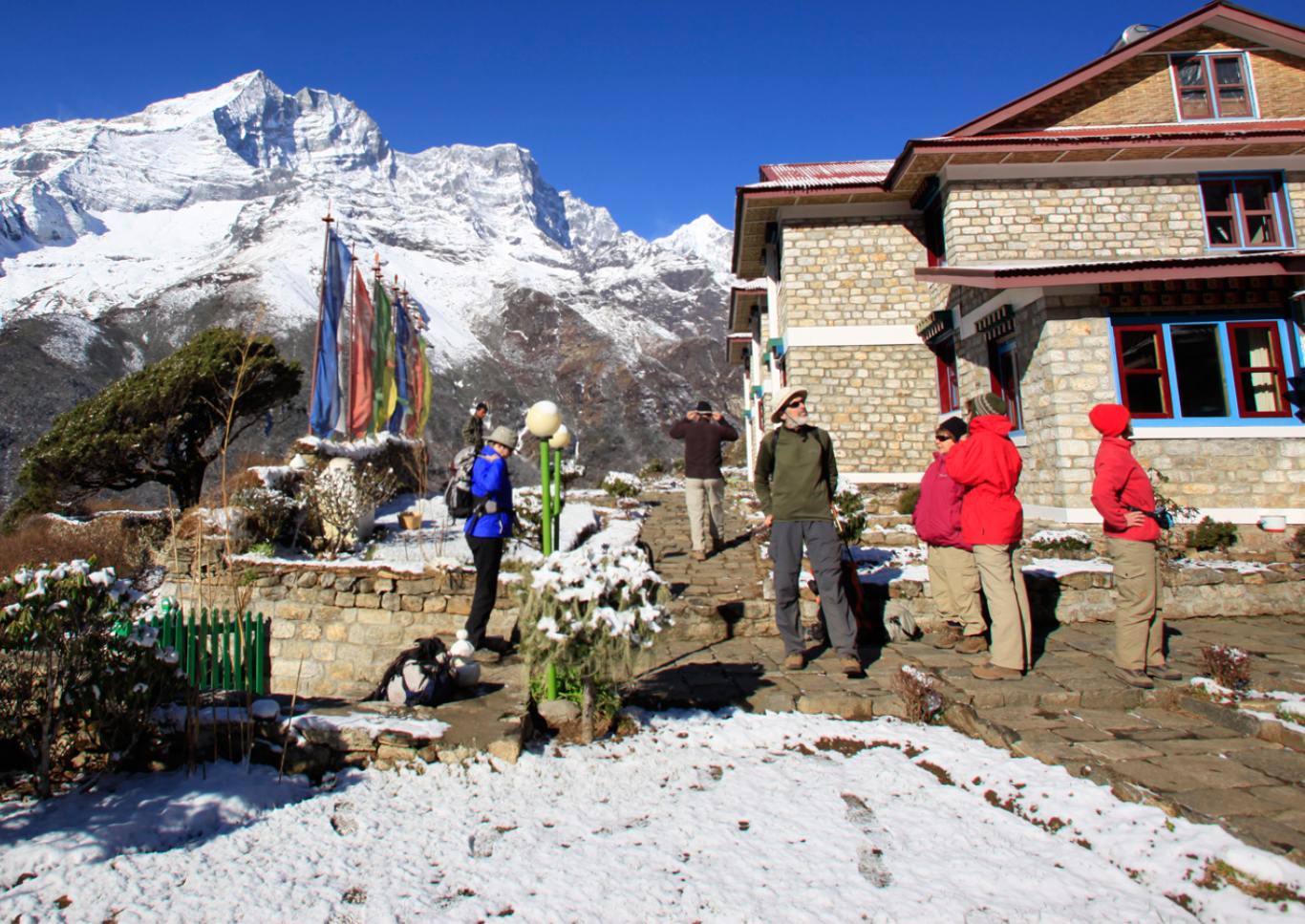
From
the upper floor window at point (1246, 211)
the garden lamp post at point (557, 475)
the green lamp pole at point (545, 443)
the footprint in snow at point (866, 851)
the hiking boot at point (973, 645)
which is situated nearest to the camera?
the footprint in snow at point (866, 851)

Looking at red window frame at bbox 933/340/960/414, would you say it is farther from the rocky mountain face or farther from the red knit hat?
the rocky mountain face

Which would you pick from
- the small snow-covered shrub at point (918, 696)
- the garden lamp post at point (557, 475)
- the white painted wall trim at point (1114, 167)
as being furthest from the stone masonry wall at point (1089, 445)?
the garden lamp post at point (557, 475)

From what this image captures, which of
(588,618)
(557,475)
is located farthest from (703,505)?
(588,618)

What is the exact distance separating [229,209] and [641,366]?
73566mm

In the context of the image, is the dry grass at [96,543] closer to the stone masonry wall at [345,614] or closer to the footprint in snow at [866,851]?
the stone masonry wall at [345,614]

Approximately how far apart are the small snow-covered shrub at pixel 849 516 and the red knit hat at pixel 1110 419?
369 centimetres

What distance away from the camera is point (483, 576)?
17.0 ft

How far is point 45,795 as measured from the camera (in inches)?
119

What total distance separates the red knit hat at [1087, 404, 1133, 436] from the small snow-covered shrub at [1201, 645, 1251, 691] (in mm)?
1539

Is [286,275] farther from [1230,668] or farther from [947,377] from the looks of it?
[1230,668]

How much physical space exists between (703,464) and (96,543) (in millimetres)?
9810

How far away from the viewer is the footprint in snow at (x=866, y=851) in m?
2.42

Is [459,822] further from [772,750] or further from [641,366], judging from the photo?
[641,366]

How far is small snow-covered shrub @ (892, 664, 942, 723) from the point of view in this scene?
3982mm
